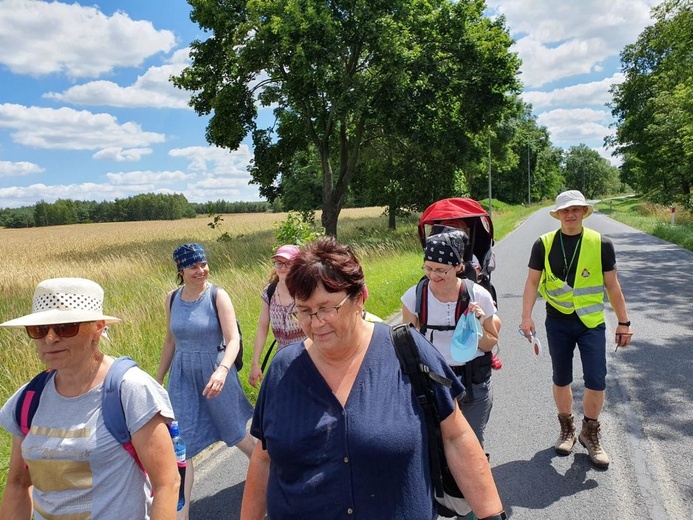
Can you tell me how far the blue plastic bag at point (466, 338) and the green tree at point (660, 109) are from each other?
18.3m

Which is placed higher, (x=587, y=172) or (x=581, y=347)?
(x=587, y=172)

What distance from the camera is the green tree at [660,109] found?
56.9ft

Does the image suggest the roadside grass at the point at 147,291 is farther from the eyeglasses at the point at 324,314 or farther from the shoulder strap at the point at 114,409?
the eyeglasses at the point at 324,314

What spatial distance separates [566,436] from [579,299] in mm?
1125

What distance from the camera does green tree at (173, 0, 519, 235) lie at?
1628 centimetres

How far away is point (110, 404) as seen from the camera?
184cm

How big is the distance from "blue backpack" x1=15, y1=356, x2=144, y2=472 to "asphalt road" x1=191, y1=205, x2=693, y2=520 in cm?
176

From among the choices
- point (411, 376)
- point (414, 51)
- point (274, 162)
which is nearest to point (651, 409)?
point (411, 376)

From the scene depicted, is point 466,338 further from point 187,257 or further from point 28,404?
point 28,404

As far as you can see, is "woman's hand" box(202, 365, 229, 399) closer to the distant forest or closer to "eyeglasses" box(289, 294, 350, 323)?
"eyeglasses" box(289, 294, 350, 323)

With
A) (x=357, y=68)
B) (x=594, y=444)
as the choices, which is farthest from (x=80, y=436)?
(x=357, y=68)

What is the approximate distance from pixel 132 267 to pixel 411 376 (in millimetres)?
13658

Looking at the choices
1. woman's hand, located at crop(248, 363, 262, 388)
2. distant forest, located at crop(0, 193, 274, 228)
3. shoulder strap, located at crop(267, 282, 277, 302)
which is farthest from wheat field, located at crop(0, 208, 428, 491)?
distant forest, located at crop(0, 193, 274, 228)

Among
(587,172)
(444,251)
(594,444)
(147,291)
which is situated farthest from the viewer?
(587,172)
